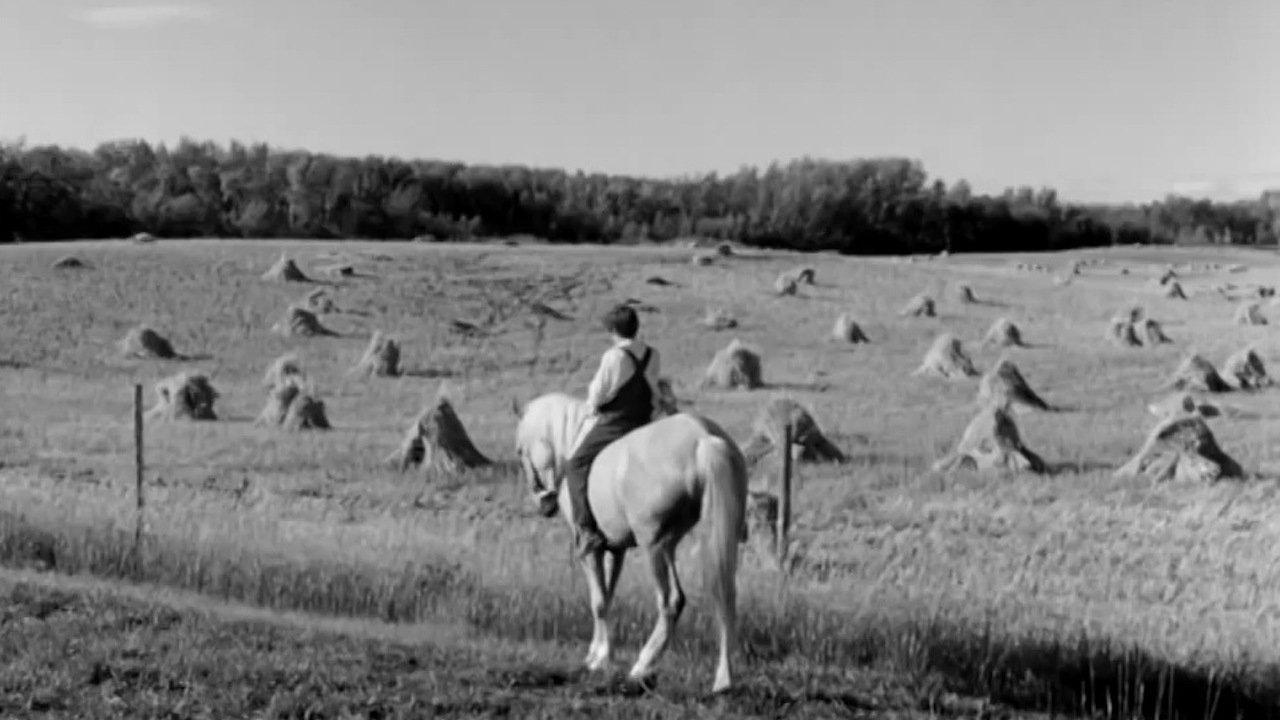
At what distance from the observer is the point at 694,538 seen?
52.0 ft

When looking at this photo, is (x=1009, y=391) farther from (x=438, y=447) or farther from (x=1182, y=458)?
(x=438, y=447)

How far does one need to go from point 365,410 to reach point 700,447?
1997 centimetres

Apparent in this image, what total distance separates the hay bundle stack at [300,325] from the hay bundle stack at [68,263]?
9.78 metres

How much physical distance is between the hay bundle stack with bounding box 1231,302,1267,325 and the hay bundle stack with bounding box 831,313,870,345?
1187 cm

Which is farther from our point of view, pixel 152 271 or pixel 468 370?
pixel 152 271

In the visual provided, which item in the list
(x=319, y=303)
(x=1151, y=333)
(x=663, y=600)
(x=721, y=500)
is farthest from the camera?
(x=319, y=303)

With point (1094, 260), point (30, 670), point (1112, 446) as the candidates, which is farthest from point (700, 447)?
point (1094, 260)

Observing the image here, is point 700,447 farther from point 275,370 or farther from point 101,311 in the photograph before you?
point 101,311

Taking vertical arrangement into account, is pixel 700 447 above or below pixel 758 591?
above

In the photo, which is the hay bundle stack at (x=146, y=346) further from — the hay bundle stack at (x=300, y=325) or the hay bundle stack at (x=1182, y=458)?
the hay bundle stack at (x=1182, y=458)

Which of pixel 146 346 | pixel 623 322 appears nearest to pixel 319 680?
pixel 623 322

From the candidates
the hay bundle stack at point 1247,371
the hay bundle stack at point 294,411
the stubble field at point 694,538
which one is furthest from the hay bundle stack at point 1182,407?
the hay bundle stack at point 294,411

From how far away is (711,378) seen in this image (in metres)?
32.1

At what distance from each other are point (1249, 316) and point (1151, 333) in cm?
614
